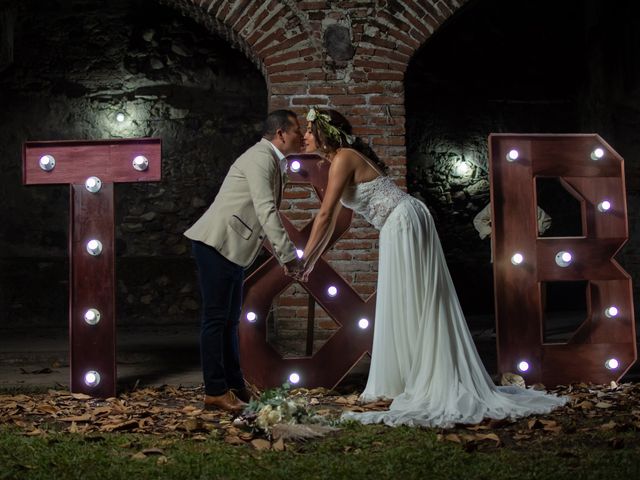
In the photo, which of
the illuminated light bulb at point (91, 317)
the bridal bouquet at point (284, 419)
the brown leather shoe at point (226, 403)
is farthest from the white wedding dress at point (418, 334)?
the illuminated light bulb at point (91, 317)

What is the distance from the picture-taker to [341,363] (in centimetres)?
500

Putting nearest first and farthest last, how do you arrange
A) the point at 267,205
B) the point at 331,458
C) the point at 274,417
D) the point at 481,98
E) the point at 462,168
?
the point at 331,458 → the point at 274,417 → the point at 267,205 → the point at 462,168 → the point at 481,98

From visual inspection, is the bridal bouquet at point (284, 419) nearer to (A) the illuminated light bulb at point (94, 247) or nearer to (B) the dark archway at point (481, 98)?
(A) the illuminated light bulb at point (94, 247)

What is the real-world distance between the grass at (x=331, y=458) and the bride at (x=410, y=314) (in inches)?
19.5

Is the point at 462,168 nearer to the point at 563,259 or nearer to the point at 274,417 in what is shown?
the point at 563,259

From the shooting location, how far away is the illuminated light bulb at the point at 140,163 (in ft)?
15.8

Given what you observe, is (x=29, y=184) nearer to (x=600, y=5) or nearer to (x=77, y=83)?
(x=77, y=83)

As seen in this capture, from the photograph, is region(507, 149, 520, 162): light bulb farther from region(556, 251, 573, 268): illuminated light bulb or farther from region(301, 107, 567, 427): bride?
region(301, 107, 567, 427): bride

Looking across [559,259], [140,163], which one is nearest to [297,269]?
[140,163]

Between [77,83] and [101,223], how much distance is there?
5.80 m

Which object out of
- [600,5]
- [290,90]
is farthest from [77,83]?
[600,5]

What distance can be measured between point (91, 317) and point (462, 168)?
7550mm

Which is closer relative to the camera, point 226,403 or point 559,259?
point 226,403

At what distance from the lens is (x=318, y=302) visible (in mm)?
5055
